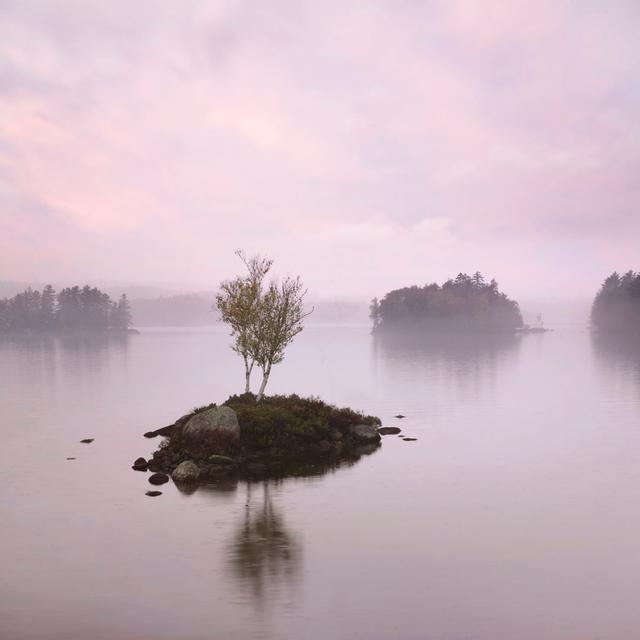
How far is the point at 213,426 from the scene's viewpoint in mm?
43094

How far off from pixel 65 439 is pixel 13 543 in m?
27.9

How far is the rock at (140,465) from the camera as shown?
41844 millimetres

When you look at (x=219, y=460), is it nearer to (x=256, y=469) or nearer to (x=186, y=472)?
(x=256, y=469)

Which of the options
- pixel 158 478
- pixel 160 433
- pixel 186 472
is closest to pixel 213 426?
pixel 186 472

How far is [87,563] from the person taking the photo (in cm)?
2595

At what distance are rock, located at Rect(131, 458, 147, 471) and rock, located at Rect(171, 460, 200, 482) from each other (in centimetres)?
341

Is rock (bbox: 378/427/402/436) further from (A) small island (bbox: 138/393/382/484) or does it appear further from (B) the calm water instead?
(A) small island (bbox: 138/393/382/484)

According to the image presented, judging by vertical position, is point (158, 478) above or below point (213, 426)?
below

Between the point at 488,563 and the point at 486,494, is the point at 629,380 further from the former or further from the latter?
the point at 488,563

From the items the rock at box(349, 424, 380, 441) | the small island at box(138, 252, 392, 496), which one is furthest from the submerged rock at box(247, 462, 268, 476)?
the rock at box(349, 424, 380, 441)

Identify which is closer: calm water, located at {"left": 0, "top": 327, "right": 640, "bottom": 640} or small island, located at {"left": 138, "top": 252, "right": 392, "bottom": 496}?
calm water, located at {"left": 0, "top": 327, "right": 640, "bottom": 640}

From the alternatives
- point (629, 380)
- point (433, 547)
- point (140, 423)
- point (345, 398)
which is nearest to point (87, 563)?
point (433, 547)

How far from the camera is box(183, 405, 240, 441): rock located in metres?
42.9

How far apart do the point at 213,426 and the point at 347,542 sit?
17.1m
